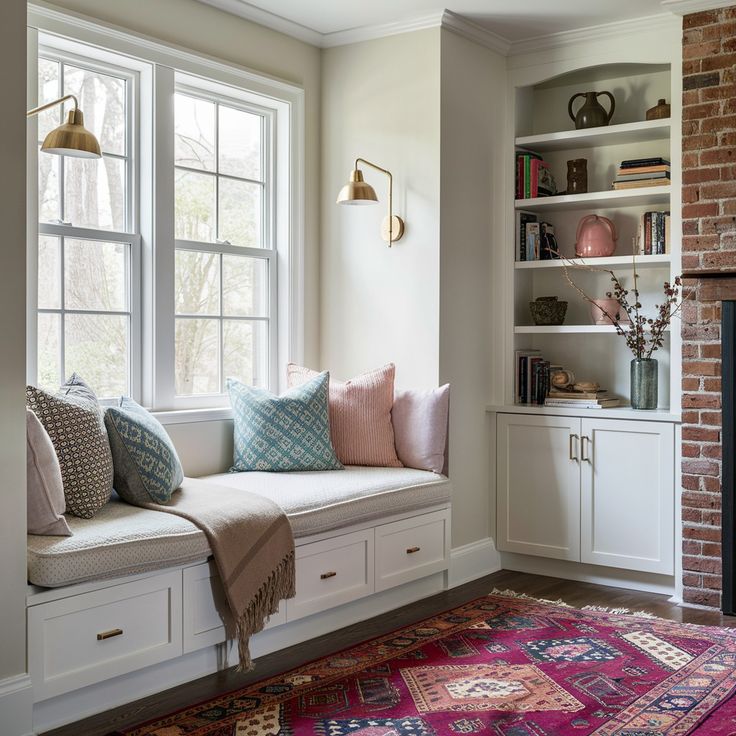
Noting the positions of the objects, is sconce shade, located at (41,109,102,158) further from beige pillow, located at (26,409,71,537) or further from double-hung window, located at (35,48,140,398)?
beige pillow, located at (26,409,71,537)

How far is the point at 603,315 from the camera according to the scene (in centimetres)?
464

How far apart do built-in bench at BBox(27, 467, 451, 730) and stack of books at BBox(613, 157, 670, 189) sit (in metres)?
1.76

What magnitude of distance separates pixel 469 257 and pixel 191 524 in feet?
7.05

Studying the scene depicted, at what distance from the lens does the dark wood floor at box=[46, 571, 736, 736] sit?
2869 mm

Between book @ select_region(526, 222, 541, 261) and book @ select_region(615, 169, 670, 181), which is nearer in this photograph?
book @ select_region(615, 169, 670, 181)

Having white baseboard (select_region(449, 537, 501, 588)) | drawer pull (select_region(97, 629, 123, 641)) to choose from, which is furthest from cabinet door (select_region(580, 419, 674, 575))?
drawer pull (select_region(97, 629, 123, 641))

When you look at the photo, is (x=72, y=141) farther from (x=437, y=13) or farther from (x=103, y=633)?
(x=437, y=13)

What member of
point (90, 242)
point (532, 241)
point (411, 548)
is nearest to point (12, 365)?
point (90, 242)

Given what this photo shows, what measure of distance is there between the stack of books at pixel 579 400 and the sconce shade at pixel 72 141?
8.33 feet

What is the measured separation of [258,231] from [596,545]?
2.26 m

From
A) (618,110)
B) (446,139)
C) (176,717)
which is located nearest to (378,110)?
(446,139)

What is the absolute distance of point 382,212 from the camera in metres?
4.55

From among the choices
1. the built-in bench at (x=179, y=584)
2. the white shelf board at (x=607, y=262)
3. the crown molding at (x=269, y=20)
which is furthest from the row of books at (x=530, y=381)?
the crown molding at (x=269, y=20)

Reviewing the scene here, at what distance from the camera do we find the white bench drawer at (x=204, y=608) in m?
3.06
